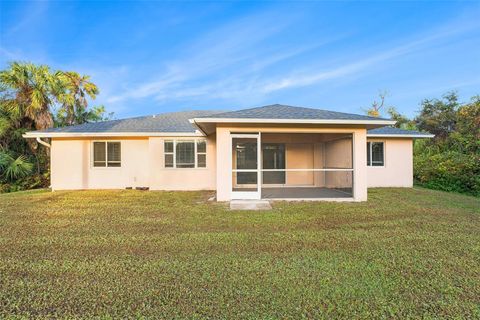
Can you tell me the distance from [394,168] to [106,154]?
13927 millimetres

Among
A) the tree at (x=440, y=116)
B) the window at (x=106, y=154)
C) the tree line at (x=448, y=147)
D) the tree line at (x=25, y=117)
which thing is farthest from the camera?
the tree at (x=440, y=116)

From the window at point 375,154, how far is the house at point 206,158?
0.05m

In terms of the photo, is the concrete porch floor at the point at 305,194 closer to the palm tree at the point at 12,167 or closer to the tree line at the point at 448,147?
the tree line at the point at 448,147

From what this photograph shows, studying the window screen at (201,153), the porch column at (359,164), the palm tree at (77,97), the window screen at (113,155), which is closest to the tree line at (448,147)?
the porch column at (359,164)

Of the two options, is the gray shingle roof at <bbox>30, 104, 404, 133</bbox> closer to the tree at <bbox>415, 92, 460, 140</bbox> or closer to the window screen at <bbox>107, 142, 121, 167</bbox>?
the window screen at <bbox>107, 142, 121, 167</bbox>

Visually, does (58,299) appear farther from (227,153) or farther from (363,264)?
(227,153)

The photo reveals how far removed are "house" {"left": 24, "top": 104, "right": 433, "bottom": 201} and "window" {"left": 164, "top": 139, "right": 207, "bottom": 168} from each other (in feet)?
0.15

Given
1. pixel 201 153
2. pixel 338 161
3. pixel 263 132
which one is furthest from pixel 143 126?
pixel 338 161

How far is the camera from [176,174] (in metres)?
12.2

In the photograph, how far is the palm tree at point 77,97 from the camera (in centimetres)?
1744

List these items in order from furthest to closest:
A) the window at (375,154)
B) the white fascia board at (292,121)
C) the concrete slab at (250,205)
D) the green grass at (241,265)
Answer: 1. the window at (375,154)
2. the white fascia board at (292,121)
3. the concrete slab at (250,205)
4. the green grass at (241,265)

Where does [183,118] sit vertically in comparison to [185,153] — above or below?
above

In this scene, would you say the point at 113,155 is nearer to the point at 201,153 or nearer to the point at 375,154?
the point at 201,153

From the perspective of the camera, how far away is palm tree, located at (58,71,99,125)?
57.2ft
